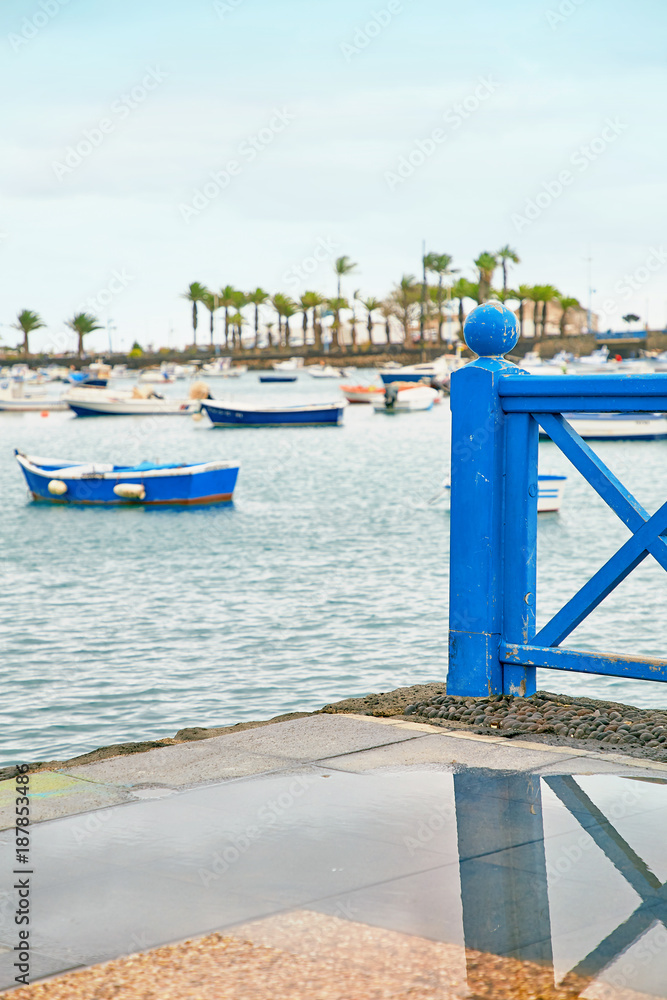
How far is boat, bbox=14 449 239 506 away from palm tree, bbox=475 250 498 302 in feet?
399

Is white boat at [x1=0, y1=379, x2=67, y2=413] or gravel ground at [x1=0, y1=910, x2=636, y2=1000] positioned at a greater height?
gravel ground at [x1=0, y1=910, x2=636, y2=1000]

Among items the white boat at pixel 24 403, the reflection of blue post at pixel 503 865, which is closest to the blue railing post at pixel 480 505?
the reflection of blue post at pixel 503 865

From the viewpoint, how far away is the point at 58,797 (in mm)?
4426

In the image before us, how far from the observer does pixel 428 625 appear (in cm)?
1396

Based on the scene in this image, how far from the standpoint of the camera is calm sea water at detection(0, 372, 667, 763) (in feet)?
34.5

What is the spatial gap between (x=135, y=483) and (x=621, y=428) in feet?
84.6

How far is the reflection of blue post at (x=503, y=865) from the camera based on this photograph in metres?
3.10

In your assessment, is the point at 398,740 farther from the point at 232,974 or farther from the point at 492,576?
the point at 232,974

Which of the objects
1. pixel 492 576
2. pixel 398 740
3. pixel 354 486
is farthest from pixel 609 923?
pixel 354 486

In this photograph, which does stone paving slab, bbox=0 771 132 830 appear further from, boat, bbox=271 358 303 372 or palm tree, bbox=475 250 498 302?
boat, bbox=271 358 303 372

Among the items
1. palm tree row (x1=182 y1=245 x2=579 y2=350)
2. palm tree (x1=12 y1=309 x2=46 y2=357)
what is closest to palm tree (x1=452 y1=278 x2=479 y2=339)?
palm tree row (x1=182 y1=245 x2=579 y2=350)

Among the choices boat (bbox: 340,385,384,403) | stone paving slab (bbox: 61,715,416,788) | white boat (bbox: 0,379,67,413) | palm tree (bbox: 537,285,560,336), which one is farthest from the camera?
palm tree (bbox: 537,285,560,336)

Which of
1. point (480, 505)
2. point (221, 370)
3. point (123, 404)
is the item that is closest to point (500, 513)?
point (480, 505)

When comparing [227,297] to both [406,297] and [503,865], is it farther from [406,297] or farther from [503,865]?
[503,865]
